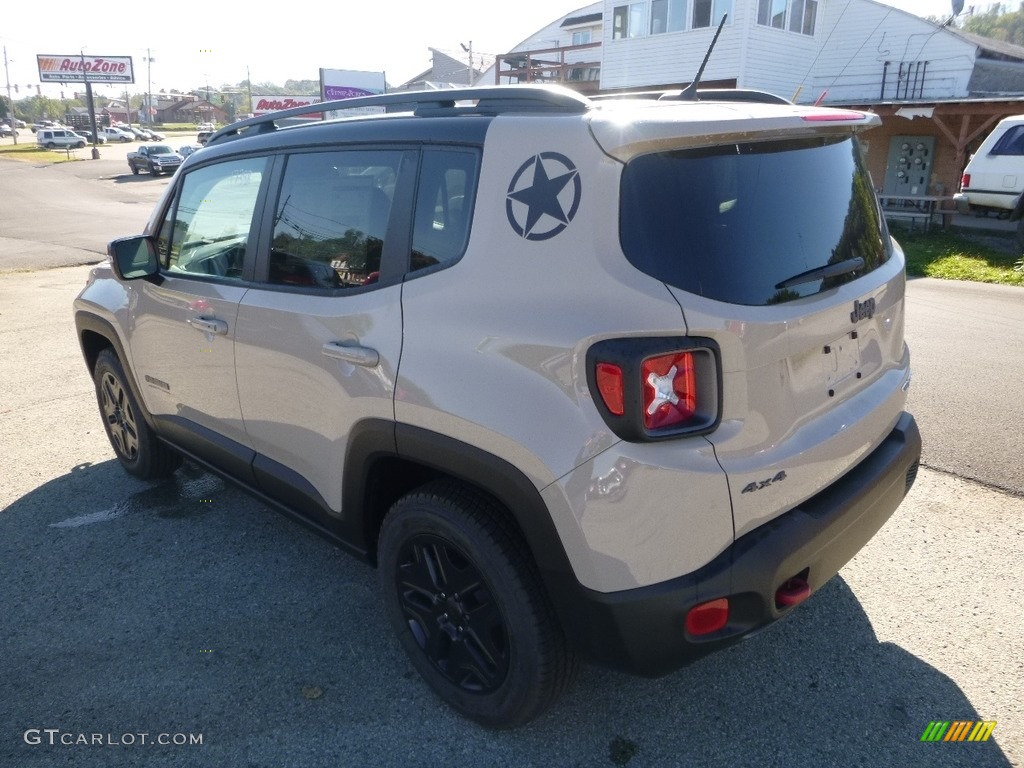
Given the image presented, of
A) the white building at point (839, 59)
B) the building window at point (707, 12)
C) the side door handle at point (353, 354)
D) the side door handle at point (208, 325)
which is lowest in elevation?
the side door handle at point (208, 325)

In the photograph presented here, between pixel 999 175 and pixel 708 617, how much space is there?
52.3ft

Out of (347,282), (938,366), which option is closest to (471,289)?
(347,282)

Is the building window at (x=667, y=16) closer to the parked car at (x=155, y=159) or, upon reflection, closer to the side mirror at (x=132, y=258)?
the side mirror at (x=132, y=258)

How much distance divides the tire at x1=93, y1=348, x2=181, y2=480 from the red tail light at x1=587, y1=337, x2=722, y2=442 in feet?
10.2

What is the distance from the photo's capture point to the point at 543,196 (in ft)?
7.12

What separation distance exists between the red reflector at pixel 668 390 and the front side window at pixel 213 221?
6.44 ft

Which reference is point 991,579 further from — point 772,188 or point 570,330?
point 570,330

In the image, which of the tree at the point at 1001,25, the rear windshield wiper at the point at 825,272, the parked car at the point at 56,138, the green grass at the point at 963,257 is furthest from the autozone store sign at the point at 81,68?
the tree at the point at 1001,25

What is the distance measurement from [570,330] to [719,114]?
78 cm

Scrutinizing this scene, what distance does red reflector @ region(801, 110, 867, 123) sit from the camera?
241 cm

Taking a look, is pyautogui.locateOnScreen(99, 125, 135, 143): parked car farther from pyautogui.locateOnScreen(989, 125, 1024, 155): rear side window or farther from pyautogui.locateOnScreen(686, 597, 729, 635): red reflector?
pyautogui.locateOnScreen(686, 597, 729, 635): red reflector

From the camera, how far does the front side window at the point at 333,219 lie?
2.65m

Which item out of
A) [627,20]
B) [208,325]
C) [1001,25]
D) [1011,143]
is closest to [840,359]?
[208,325]

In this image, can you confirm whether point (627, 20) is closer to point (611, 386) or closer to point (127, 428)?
point (127, 428)
